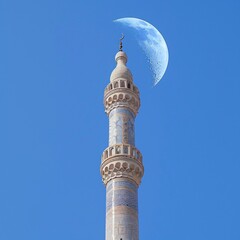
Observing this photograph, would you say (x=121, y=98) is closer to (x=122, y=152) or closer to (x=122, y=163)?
(x=122, y=152)

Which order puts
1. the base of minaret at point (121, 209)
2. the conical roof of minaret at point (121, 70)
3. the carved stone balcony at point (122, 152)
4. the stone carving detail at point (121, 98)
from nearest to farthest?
the base of minaret at point (121, 209) < the carved stone balcony at point (122, 152) < the stone carving detail at point (121, 98) < the conical roof of minaret at point (121, 70)

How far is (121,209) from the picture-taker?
31.0 metres

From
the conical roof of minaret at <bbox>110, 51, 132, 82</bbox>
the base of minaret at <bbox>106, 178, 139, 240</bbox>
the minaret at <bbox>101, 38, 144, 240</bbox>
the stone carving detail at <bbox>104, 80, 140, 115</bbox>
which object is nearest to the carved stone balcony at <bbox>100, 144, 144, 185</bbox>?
the minaret at <bbox>101, 38, 144, 240</bbox>

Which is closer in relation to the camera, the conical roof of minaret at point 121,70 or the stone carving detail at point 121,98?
the stone carving detail at point 121,98

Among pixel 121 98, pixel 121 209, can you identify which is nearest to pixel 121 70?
pixel 121 98

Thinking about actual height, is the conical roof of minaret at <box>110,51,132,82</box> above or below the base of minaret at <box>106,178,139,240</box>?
above

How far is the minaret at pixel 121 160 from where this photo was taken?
101ft

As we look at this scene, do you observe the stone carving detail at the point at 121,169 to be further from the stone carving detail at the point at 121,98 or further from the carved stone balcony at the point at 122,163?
the stone carving detail at the point at 121,98

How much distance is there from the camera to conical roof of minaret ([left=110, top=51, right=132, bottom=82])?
36.1 metres

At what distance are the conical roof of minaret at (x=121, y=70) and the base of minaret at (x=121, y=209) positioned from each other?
6131 mm

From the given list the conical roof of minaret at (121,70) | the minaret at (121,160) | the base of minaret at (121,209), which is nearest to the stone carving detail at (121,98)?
the minaret at (121,160)

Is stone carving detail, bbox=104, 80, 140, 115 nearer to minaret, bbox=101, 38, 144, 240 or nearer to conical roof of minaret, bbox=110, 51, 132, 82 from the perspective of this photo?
minaret, bbox=101, 38, 144, 240

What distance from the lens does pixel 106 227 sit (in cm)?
3095

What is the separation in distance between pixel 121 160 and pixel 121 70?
5756 millimetres
